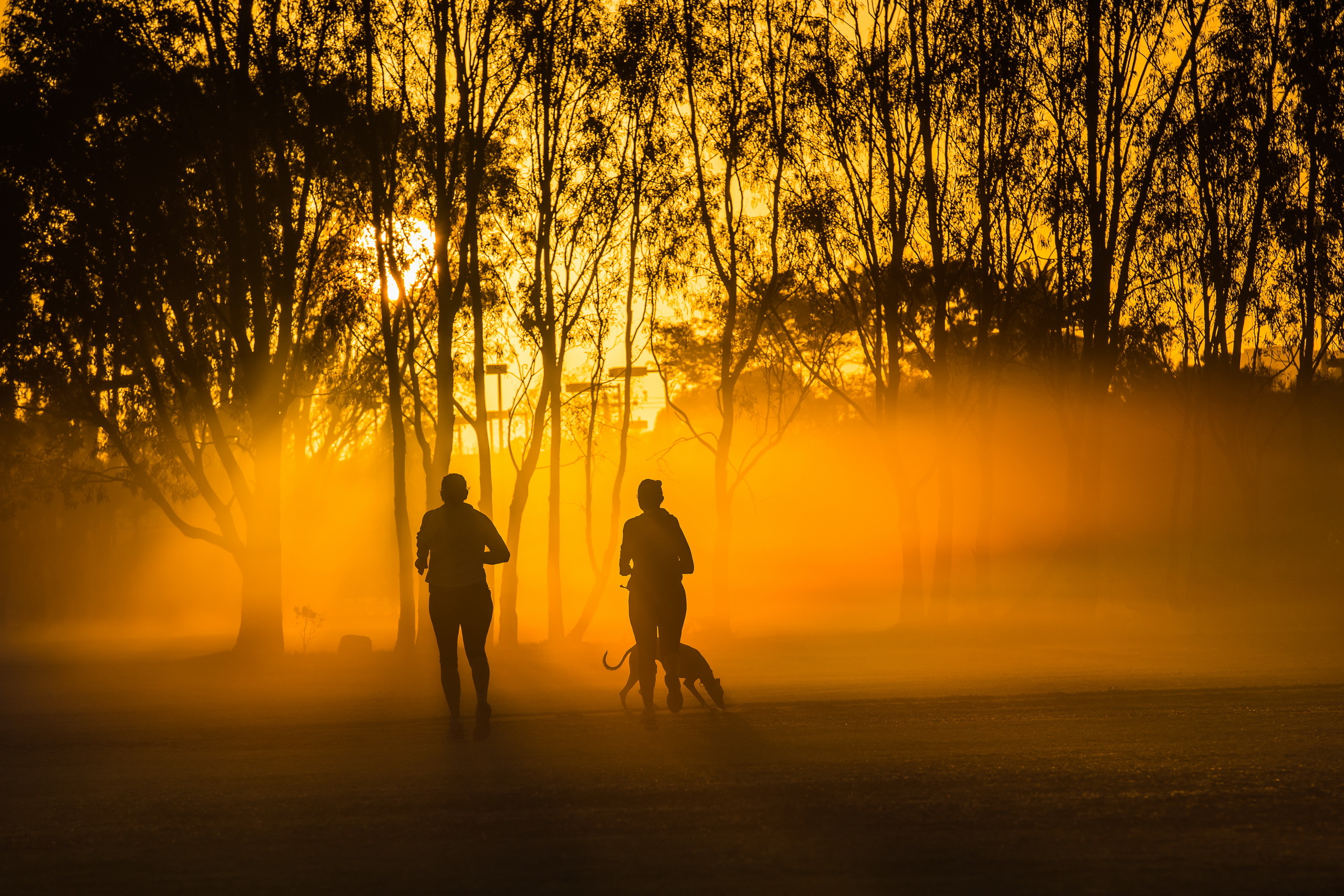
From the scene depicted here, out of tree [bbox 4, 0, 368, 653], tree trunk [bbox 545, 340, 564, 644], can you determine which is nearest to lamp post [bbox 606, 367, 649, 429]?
tree trunk [bbox 545, 340, 564, 644]

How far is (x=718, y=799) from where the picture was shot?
6488 mm

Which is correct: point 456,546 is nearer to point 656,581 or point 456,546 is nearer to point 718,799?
point 656,581

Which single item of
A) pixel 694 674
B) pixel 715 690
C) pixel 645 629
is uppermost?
pixel 645 629

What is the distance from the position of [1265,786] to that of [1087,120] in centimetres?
2403

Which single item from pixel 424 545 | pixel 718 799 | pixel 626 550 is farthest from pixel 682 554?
pixel 718 799

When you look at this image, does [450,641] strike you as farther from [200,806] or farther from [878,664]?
[878,664]

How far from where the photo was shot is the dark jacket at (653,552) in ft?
32.4

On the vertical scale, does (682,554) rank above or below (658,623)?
above

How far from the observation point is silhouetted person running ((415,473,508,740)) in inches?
362

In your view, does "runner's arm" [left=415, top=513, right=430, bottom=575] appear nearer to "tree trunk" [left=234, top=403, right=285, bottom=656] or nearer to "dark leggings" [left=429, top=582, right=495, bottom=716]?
"dark leggings" [left=429, top=582, right=495, bottom=716]

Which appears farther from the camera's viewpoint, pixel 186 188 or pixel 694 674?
pixel 186 188

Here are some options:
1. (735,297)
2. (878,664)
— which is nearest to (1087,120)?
(735,297)

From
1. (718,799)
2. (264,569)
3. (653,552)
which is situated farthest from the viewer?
(264,569)

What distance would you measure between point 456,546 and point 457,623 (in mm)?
546
